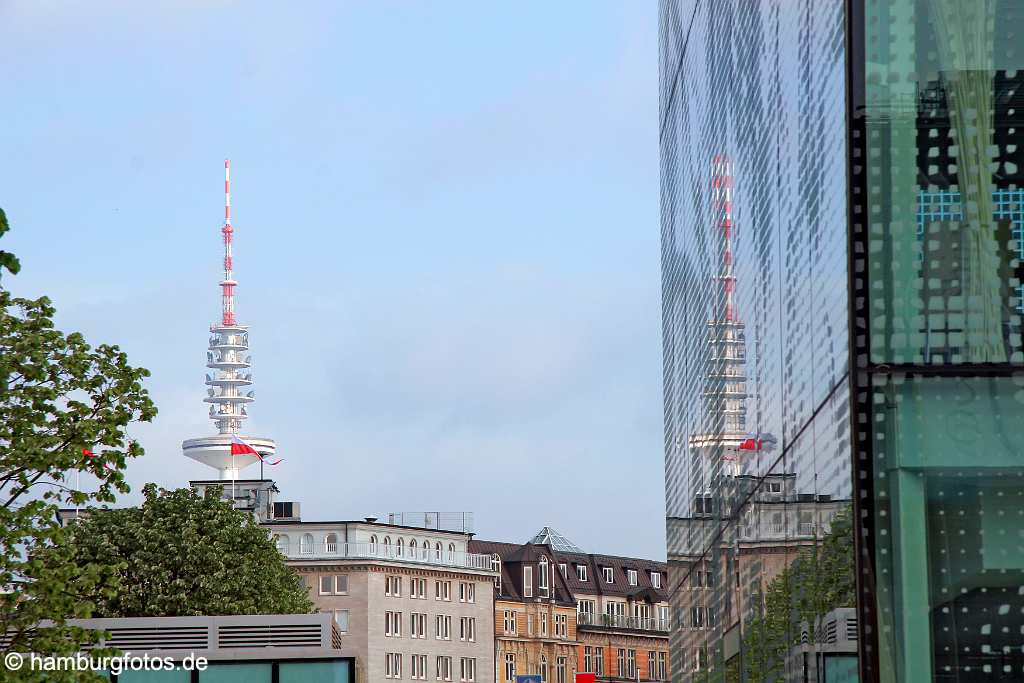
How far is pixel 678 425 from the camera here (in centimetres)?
1927

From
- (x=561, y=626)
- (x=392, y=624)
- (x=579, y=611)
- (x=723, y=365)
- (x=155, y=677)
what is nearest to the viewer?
(x=723, y=365)

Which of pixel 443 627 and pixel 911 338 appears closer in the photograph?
pixel 911 338

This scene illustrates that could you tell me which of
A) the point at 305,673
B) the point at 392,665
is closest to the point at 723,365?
the point at 305,673

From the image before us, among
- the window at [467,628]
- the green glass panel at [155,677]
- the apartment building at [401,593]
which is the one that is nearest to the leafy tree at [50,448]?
the green glass panel at [155,677]

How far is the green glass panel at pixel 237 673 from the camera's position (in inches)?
1045

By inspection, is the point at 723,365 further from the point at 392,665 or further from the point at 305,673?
the point at 392,665

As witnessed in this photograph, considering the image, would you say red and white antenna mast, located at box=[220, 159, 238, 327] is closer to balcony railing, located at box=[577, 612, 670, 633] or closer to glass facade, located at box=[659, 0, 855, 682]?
balcony railing, located at box=[577, 612, 670, 633]

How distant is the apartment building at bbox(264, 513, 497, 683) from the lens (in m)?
120

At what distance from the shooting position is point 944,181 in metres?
7.92

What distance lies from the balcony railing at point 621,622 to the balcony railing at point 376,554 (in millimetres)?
16802

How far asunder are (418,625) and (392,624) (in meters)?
2.60

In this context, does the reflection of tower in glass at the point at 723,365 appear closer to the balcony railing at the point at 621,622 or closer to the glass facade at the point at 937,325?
the glass facade at the point at 937,325

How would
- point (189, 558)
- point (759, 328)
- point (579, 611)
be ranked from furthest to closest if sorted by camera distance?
point (579, 611) < point (189, 558) < point (759, 328)

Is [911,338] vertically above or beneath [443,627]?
beneath
